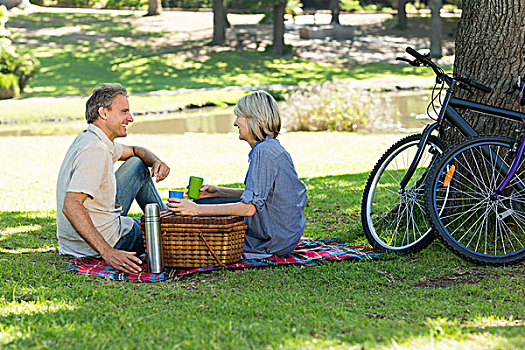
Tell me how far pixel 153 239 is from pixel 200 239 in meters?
0.31

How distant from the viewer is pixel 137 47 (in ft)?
115

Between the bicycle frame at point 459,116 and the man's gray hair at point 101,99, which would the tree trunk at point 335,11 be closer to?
the bicycle frame at point 459,116

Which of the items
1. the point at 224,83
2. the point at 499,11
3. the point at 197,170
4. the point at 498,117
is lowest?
the point at 224,83

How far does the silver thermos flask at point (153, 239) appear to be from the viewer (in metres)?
4.68

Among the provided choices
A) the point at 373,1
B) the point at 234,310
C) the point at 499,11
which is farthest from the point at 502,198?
the point at 373,1

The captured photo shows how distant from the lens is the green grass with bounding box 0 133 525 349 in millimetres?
3324

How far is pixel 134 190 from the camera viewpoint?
5359mm

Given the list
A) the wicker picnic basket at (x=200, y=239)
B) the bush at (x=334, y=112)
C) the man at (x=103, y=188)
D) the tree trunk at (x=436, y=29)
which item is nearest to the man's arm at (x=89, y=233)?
the man at (x=103, y=188)

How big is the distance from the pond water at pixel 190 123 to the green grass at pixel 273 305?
10.9 meters

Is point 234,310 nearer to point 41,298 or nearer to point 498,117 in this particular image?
point 41,298

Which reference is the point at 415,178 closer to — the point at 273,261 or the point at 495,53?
the point at 495,53

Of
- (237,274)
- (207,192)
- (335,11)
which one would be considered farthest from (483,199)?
(335,11)

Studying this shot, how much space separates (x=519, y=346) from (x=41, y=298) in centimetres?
254

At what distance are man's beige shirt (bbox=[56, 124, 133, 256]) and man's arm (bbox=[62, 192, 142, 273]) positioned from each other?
2.8 inches
